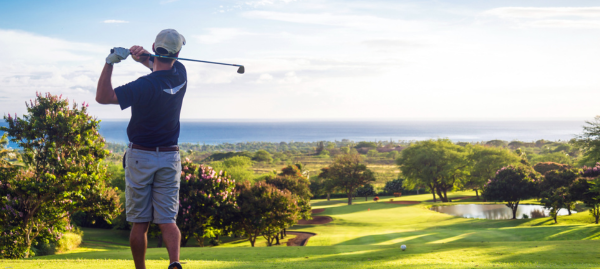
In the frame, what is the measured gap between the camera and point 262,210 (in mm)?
24188

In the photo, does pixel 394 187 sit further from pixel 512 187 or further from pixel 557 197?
pixel 557 197

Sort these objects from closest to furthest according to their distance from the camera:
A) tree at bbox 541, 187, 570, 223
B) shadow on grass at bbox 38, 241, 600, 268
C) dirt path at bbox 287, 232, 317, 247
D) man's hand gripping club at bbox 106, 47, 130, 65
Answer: man's hand gripping club at bbox 106, 47, 130, 65
shadow on grass at bbox 38, 241, 600, 268
dirt path at bbox 287, 232, 317, 247
tree at bbox 541, 187, 570, 223

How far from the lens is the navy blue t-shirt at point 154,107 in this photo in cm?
343

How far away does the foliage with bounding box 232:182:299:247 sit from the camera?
78.4 ft

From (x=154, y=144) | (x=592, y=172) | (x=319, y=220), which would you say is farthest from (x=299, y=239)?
(x=154, y=144)

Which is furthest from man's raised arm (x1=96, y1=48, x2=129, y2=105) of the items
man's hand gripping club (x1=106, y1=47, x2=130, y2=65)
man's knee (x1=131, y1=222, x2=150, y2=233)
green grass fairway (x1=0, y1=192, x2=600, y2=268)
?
green grass fairway (x1=0, y1=192, x2=600, y2=268)

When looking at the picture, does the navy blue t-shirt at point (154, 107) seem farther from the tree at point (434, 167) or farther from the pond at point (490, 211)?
the tree at point (434, 167)

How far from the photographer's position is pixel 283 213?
79.9ft

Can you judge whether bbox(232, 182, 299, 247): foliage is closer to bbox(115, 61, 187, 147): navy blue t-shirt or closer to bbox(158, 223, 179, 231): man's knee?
bbox(158, 223, 179, 231): man's knee

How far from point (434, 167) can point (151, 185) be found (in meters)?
54.5

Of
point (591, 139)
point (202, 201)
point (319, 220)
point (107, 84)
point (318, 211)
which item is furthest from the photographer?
point (318, 211)

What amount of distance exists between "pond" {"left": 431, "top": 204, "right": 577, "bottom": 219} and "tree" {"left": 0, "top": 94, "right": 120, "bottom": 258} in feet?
124

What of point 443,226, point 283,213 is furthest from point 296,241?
point 443,226

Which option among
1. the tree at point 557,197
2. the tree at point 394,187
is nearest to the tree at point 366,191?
the tree at point 394,187
